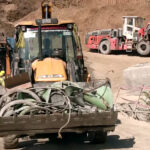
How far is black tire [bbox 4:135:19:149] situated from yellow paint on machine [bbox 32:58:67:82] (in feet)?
5.63

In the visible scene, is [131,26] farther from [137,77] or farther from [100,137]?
[100,137]

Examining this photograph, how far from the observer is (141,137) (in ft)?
26.5

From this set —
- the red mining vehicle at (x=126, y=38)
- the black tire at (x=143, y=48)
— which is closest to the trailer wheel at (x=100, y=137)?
the red mining vehicle at (x=126, y=38)

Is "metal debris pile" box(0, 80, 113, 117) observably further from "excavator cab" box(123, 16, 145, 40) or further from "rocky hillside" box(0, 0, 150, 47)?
"rocky hillside" box(0, 0, 150, 47)

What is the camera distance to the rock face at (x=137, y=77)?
46.0 feet

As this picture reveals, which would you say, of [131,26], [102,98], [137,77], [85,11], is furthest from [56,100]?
[85,11]

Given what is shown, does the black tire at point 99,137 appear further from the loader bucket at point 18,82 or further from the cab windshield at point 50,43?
the cab windshield at point 50,43

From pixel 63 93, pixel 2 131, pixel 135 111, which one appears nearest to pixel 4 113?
pixel 2 131

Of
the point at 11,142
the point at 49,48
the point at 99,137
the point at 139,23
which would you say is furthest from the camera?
the point at 139,23

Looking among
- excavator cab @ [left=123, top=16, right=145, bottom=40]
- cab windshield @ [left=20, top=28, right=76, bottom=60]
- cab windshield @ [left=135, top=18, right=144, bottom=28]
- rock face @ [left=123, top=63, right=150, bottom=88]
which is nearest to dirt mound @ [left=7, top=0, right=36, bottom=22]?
excavator cab @ [left=123, top=16, right=145, bottom=40]

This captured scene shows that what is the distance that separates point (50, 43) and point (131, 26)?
17.4m

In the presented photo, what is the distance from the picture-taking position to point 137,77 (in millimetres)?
14312

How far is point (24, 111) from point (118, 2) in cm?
3567

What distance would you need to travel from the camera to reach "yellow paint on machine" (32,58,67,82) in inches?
328
